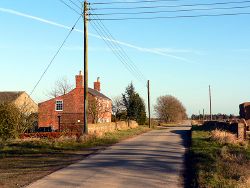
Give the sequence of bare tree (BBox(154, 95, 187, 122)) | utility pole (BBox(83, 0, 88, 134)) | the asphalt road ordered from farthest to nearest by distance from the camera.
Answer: bare tree (BBox(154, 95, 187, 122)) → utility pole (BBox(83, 0, 88, 134)) → the asphalt road

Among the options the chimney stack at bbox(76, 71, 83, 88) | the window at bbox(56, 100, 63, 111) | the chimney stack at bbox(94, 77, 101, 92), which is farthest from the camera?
the chimney stack at bbox(94, 77, 101, 92)

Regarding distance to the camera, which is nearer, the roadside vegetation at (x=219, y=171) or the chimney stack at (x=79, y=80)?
the roadside vegetation at (x=219, y=171)

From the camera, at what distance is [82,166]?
1625cm

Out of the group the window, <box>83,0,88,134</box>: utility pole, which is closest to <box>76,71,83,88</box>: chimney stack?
the window

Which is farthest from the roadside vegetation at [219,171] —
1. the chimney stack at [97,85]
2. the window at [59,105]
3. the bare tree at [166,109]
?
the bare tree at [166,109]

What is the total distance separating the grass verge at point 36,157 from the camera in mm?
13891

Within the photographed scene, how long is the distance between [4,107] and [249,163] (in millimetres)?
14315

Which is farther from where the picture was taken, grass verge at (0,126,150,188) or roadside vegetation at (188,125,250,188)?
grass verge at (0,126,150,188)

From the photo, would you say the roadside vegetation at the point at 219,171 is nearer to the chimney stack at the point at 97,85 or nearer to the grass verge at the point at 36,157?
the grass verge at the point at 36,157

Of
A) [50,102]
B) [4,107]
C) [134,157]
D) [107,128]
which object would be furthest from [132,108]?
[134,157]

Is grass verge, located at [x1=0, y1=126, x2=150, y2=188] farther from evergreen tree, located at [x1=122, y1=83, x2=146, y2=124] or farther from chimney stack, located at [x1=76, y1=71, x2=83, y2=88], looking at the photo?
evergreen tree, located at [x1=122, y1=83, x2=146, y2=124]

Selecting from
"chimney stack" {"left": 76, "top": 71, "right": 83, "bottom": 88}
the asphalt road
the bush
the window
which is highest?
"chimney stack" {"left": 76, "top": 71, "right": 83, "bottom": 88}

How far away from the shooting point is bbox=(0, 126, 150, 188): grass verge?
45.6 feet

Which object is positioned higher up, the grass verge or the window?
the window
